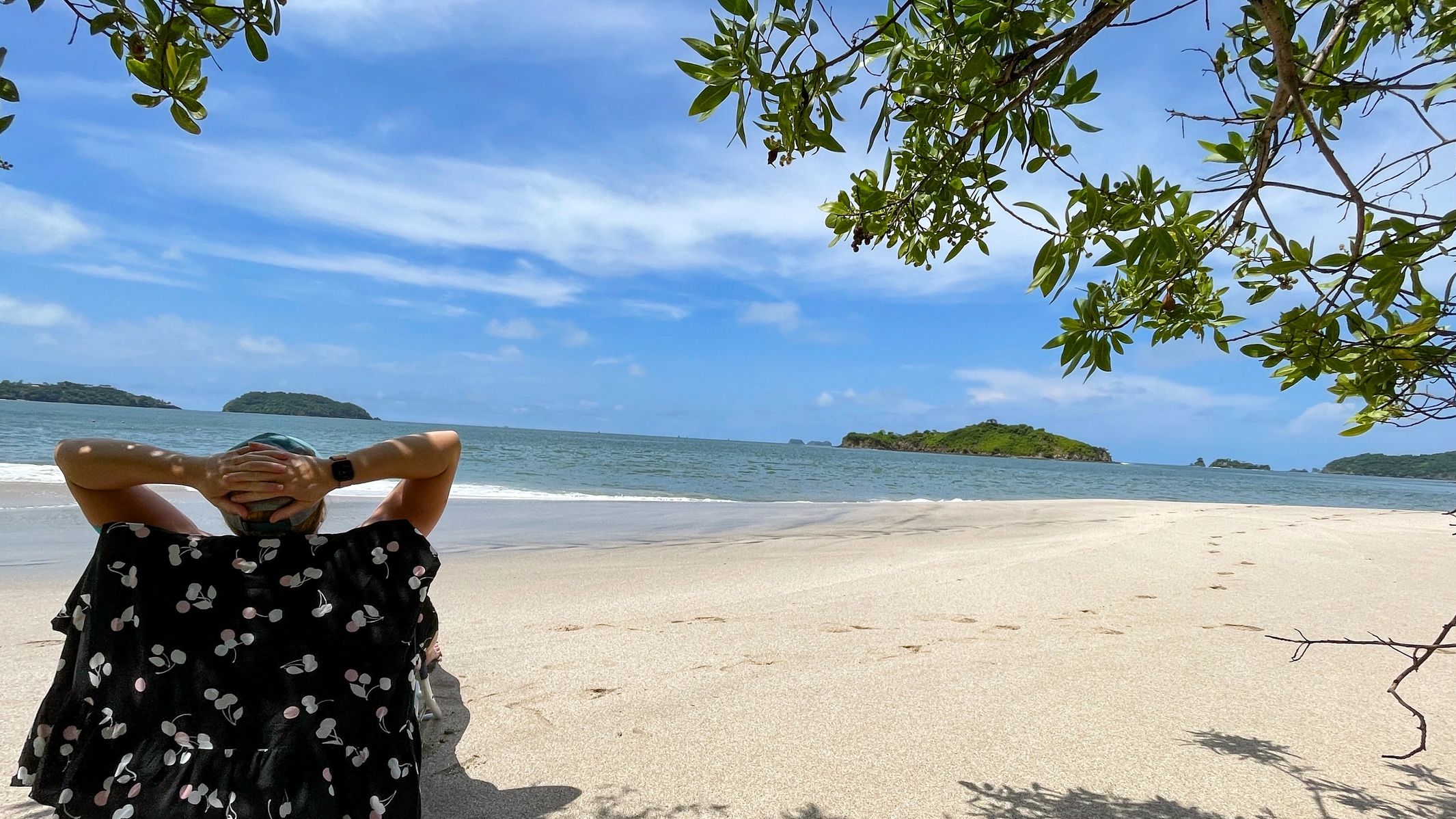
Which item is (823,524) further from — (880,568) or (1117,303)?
(1117,303)

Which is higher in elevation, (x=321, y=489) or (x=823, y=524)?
(x=321, y=489)

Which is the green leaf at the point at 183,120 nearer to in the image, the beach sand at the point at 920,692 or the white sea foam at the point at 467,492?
the beach sand at the point at 920,692

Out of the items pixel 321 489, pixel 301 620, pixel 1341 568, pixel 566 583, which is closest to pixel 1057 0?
pixel 321 489

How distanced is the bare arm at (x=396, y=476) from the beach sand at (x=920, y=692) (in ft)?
3.58

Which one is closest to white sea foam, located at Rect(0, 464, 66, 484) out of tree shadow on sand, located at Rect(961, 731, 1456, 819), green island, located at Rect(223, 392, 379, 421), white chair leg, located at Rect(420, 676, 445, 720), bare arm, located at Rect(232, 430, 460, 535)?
white chair leg, located at Rect(420, 676, 445, 720)

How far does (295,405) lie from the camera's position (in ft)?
365

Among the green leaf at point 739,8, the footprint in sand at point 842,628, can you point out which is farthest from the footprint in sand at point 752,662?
the green leaf at point 739,8

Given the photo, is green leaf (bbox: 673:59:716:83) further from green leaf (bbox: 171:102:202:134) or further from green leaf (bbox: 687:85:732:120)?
green leaf (bbox: 171:102:202:134)

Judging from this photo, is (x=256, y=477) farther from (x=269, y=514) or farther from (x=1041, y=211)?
(x=1041, y=211)

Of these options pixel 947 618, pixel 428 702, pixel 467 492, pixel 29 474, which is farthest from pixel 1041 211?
pixel 29 474

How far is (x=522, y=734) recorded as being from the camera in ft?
9.95

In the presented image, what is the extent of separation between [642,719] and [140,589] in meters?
1.94

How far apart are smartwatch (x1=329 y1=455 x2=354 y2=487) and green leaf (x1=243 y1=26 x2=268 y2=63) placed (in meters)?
1.09

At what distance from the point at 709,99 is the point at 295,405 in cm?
12604
